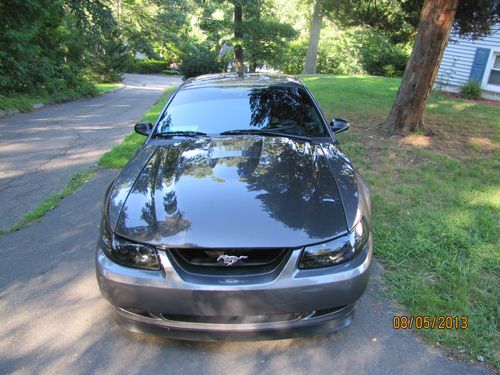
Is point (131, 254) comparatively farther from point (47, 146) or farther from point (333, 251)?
point (47, 146)

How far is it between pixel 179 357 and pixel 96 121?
31.2 feet

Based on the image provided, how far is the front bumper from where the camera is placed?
2.10 m

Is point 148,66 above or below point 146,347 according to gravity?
below

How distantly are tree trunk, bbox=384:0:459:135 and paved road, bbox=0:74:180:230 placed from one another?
5.30 meters

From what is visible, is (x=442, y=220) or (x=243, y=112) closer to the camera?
(x=243, y=112)

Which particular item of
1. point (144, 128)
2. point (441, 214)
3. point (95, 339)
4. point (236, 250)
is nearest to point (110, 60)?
point (144, 128)

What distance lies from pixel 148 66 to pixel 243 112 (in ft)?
146

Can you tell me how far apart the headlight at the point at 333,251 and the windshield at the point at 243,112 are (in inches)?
57.9

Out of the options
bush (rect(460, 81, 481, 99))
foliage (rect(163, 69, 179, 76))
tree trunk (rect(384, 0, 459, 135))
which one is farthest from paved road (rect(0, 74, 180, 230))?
foliage (rect(163, 69, 179, 76))

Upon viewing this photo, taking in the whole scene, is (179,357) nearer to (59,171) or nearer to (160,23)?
(59,171)

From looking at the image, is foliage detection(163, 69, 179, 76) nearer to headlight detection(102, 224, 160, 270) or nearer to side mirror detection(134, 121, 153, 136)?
side mirror detection(134, 121, 153, 136)

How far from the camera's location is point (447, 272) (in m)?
3.14

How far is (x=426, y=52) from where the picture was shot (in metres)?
6.10

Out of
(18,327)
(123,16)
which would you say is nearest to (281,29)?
(123,16)
